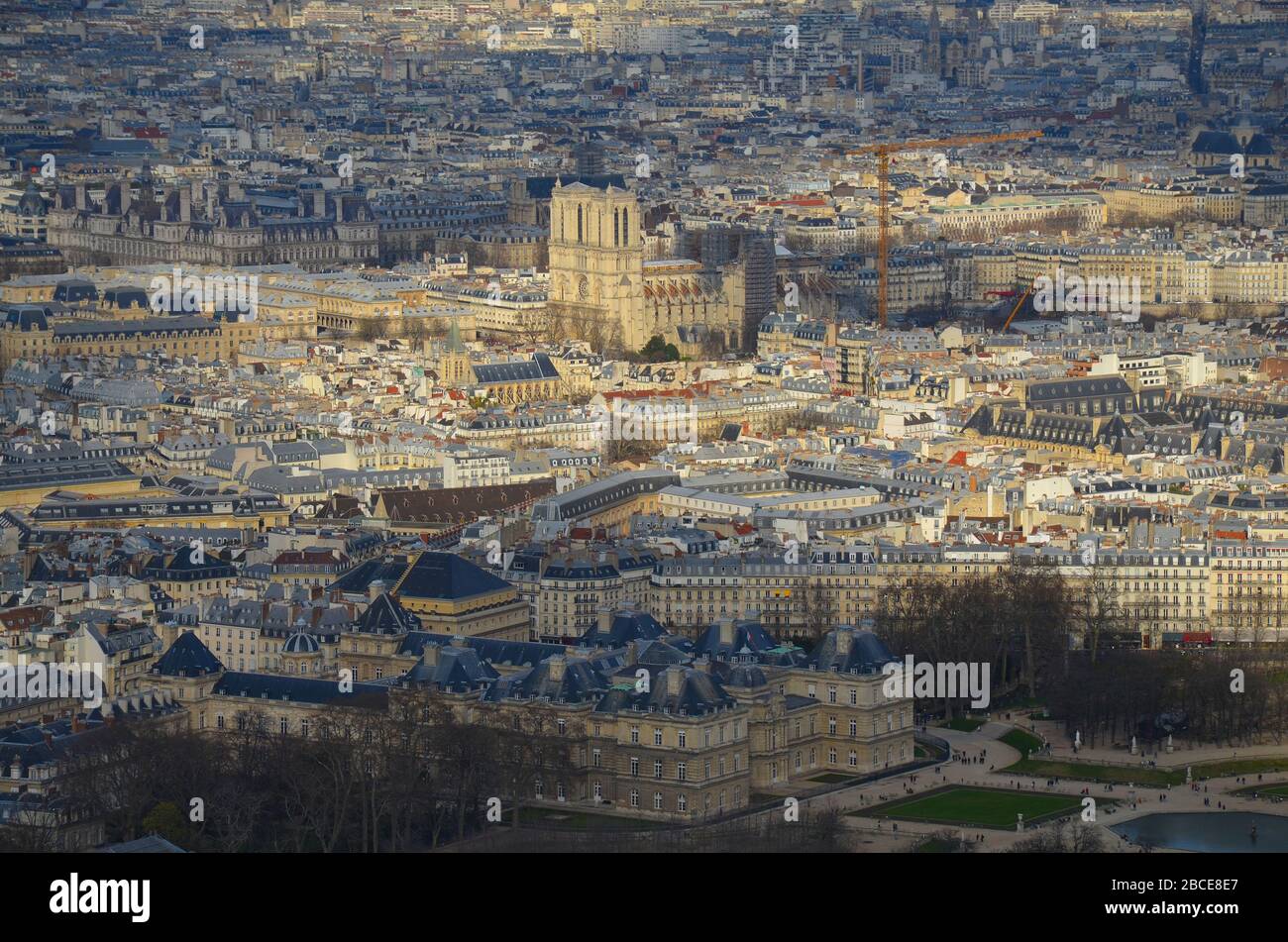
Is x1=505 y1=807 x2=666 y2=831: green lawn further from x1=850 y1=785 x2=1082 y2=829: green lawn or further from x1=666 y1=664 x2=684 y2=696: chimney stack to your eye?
x1=850 y1=785 x2=1082 y2=829: green lawn

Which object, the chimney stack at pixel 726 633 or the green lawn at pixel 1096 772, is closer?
the green lawn at pixel 1096 772

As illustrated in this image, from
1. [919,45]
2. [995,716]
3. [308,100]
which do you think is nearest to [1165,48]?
[919,45]

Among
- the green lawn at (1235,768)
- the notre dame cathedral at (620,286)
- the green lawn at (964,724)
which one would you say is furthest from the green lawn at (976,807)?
the notre dame cathedral at (620,286)

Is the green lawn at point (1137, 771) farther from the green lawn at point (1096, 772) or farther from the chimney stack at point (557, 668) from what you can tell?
the chimney stack at point (557, 668)

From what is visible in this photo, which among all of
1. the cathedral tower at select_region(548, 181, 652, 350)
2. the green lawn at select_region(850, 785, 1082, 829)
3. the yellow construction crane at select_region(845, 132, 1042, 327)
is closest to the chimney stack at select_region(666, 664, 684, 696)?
the green lawn at select_region(850, 785, 1082, 829)

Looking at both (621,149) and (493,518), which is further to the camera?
(621,149)

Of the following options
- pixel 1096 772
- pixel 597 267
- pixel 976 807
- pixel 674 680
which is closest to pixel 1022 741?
pixel 1096 772

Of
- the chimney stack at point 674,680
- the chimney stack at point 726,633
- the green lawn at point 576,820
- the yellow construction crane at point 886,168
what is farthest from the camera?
the yellow construction crane at point 886,168
